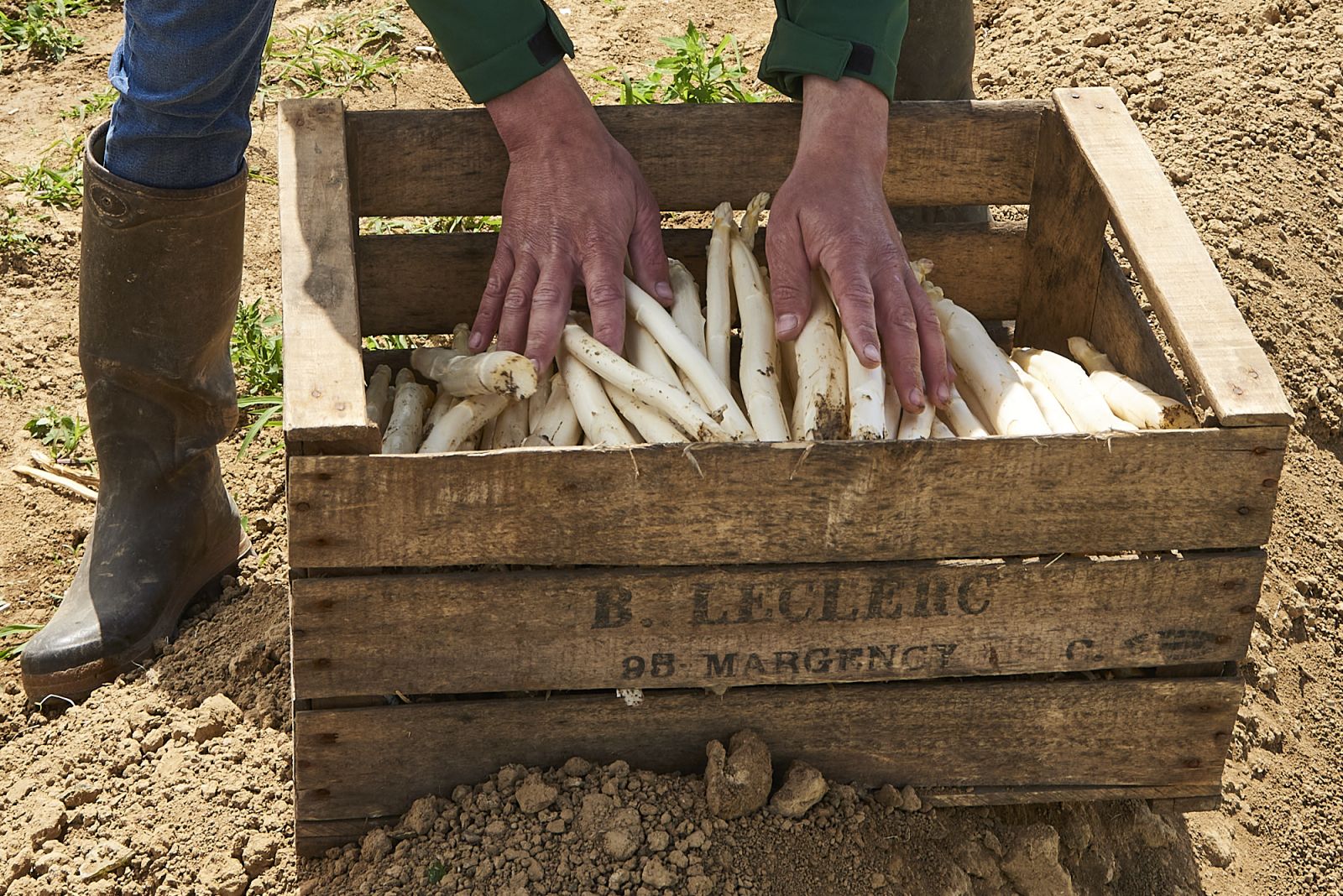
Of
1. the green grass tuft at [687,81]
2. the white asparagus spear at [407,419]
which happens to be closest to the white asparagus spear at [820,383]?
the white asparagus spear at [407,419]

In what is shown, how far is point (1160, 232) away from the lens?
2086 millimetres

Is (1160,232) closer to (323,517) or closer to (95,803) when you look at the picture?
(323,517)

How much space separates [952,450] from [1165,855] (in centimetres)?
93

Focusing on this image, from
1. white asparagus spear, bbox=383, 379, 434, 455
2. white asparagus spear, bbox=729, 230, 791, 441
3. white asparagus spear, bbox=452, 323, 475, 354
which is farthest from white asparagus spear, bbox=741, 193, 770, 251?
white asparagus spear, bbox=383, 379, 434, 455

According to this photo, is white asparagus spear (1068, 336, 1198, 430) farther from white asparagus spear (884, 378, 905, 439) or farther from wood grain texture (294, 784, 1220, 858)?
wood grain texture (294, 784, 1220, 858)

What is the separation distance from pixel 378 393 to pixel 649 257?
0.50 m

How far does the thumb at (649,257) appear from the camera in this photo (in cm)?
224

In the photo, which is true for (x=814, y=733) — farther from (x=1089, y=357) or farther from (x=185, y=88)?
(x=185, y=88)

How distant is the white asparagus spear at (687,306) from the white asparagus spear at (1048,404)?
19.5 inches

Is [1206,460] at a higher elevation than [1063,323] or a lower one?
higher

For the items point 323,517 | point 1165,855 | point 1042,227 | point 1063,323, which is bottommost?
point 1165,855

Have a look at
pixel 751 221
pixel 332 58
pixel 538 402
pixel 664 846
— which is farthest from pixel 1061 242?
pixel 332 58

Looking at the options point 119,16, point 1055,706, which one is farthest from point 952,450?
point 119,16

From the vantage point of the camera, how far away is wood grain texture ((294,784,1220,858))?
6.61 feet
